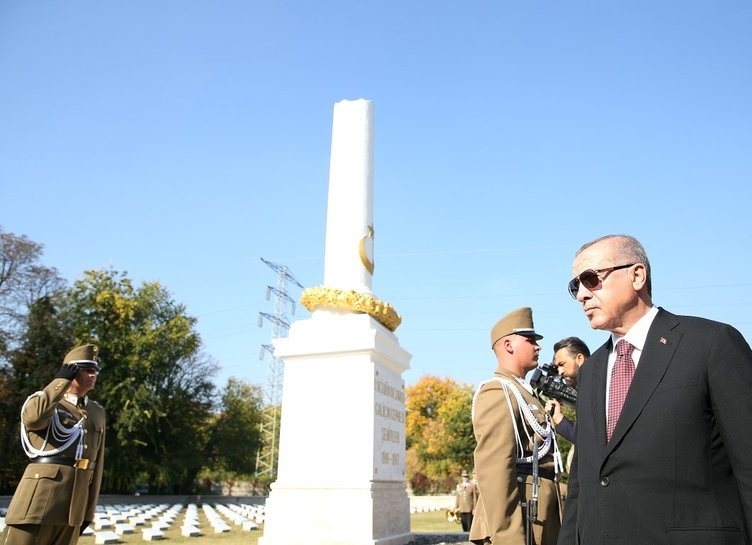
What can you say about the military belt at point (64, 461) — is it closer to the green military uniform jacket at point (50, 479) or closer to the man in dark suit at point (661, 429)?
the green military uniform jacket at point (50, 479)

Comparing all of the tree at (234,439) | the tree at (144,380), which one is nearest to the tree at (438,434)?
the tree at (234,439)

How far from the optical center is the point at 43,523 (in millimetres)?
4910

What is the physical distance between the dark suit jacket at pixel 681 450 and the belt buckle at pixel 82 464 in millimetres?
4567

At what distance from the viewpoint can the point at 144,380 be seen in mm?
34750

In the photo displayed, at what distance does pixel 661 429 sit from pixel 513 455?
55.0 inches

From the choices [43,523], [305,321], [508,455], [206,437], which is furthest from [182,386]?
[508,455]

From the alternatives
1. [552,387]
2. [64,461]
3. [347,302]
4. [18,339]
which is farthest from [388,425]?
[18,339]

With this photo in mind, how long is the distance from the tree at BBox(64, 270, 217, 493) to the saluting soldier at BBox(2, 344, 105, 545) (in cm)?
2893

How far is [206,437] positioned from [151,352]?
8709 mm

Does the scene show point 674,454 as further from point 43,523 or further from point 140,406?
point 140,406

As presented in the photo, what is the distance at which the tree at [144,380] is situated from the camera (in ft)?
107

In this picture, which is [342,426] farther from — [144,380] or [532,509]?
[144,380]

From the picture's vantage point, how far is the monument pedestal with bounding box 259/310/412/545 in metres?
8.18

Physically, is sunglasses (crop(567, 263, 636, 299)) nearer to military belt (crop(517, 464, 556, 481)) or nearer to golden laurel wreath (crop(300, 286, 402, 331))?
military belt (crop(517, 464, 556, 481))
